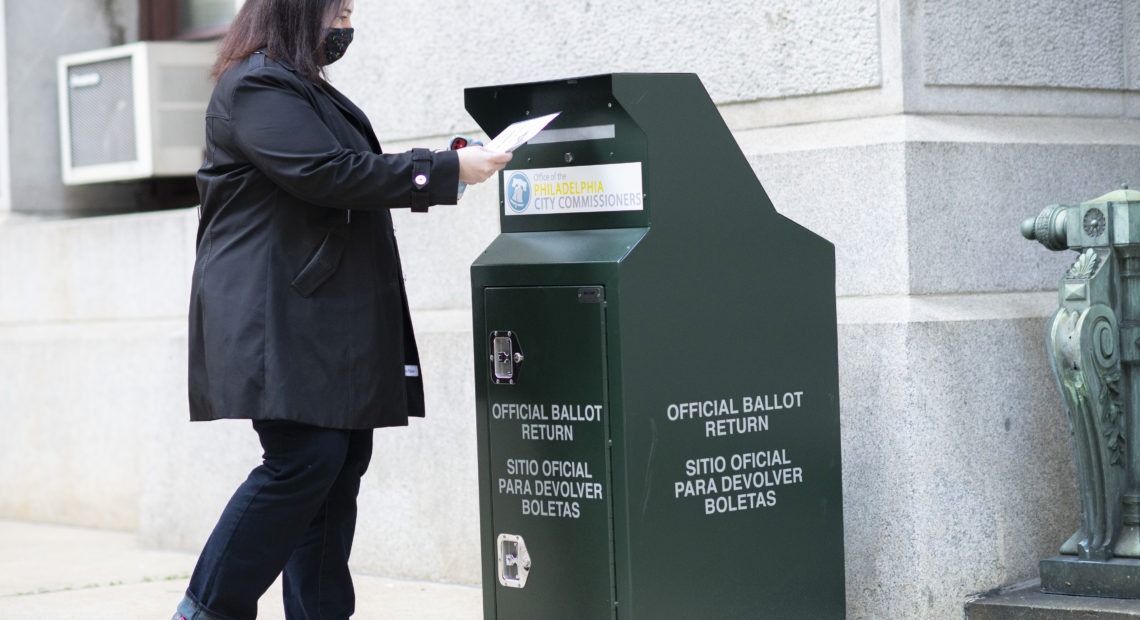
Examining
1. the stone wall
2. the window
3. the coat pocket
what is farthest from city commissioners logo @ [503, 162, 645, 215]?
the window

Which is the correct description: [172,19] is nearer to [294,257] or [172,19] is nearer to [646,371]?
[294,257]

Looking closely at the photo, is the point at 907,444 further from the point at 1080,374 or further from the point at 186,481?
the point at 186,481

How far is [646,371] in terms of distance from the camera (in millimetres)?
3605

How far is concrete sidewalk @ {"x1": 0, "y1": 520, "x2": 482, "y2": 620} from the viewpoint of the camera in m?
5.18

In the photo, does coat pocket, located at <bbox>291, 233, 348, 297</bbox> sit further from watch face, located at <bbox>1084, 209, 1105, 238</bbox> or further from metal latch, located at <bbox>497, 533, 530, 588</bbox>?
watch face, located at <bbox>1084, 209, 1105, 238</bbox>

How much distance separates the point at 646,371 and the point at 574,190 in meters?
0.47

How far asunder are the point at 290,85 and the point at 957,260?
1.93 meters

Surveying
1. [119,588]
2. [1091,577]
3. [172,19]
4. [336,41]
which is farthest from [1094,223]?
[172,19]

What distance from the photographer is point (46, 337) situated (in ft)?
24.6

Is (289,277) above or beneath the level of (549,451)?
above

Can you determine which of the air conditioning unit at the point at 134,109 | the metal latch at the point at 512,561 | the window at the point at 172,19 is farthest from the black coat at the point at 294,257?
the window at the point at 172,19

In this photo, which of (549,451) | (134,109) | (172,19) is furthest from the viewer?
(172,19)

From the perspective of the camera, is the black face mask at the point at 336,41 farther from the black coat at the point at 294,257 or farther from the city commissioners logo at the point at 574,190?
the city commissioners logo at the point at 574,190

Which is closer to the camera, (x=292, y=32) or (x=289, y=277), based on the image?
(x=289, y=277)
